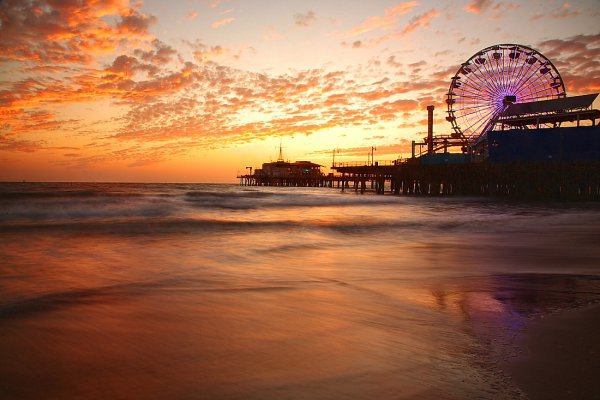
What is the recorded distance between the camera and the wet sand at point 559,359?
106 inches

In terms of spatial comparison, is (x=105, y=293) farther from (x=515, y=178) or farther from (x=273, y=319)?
(x=515, y=178)

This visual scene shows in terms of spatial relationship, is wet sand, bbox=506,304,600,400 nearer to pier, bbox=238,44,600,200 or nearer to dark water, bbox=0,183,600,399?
dark water, bbox=0,183,600,399

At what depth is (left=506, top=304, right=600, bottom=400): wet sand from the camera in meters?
2.70

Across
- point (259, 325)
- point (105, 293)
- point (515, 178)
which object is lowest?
point (105, 293)

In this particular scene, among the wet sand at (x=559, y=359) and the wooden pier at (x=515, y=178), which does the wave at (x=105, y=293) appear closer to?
the wet sand at (x=559, y=359)

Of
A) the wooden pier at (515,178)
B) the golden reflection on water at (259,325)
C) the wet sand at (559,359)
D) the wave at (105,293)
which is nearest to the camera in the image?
the wet sand at (559,359)

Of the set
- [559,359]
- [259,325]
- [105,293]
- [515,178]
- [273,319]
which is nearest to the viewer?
[559,359]

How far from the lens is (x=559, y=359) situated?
3246 mm

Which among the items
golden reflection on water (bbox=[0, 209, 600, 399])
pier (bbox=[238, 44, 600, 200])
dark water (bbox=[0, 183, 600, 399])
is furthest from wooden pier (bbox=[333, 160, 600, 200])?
golden reflection on water (bbox=[0, 209, 600, 399])

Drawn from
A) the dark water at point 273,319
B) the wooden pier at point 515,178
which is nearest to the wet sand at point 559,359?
the dark water at point 273,319

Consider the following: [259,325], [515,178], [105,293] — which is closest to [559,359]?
[259,325]

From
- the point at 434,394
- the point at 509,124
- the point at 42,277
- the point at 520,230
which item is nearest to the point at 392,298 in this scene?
the point at 434,394

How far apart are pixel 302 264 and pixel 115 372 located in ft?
20.2

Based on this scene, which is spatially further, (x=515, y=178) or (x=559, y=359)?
(x=515, y=178)
